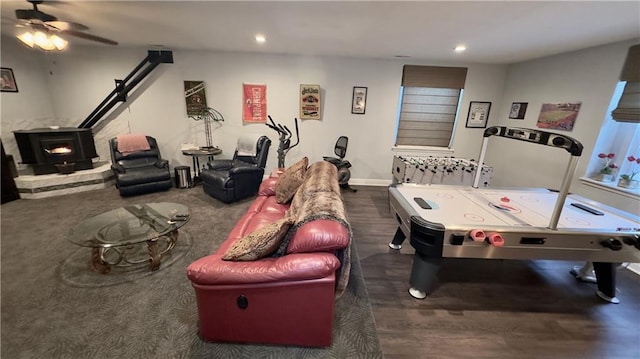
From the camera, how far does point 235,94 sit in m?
4.70

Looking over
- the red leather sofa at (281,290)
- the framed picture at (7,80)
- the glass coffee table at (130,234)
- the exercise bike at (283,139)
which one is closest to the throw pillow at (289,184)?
the glass coffee table at (130,234)

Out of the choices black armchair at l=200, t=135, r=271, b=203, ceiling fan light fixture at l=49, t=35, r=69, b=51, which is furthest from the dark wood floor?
ceiling fan light fixture at l=49, t=35, r=69, b=51

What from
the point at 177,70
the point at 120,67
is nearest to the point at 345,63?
the point at 177,70

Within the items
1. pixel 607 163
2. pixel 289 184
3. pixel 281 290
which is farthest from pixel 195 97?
pixel 607 163

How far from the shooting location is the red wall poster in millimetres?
4684

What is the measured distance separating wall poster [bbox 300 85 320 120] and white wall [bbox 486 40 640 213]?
11.5ft

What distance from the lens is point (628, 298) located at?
2139 mm

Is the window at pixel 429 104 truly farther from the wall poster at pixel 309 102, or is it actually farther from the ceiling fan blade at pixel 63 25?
the ceiling fan blade at pixel 63 25

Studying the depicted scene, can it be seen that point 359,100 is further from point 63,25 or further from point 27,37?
point 27,37

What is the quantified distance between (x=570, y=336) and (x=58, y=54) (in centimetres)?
753

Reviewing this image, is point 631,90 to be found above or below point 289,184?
above

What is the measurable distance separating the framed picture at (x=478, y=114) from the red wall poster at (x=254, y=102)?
400 cm

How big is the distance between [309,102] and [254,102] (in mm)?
1053

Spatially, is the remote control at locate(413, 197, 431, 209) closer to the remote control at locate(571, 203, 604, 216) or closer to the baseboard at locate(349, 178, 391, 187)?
the remote control at locate(571, 203, 604, 216)
